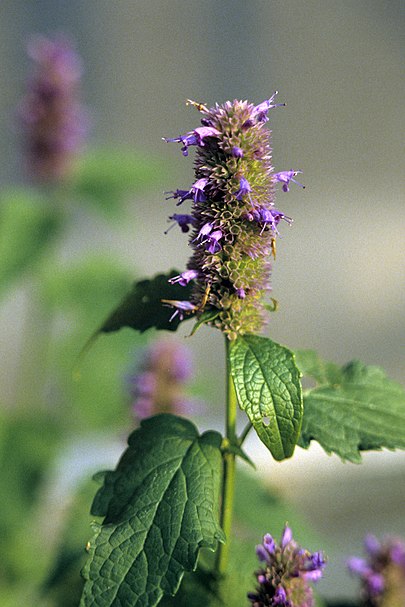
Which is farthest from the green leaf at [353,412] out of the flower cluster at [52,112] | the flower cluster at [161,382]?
the flower cluster at [52,112]

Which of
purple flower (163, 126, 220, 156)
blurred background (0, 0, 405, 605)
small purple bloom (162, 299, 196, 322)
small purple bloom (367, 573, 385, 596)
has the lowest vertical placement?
small purple bloom (367, 573, 385, 596)

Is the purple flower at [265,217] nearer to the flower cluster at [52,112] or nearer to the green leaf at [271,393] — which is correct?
the green leaf at [271,393]

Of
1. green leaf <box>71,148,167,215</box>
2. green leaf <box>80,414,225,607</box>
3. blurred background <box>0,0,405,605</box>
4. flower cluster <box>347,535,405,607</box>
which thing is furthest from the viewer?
blurred background <box>0,0,405,605</box>

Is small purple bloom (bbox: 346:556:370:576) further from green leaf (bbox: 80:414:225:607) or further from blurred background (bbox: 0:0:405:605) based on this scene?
blurred background (bbox: 0:0:405:605)

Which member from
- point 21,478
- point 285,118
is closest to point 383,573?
point 21,478

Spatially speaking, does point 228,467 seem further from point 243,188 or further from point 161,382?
point 161,382

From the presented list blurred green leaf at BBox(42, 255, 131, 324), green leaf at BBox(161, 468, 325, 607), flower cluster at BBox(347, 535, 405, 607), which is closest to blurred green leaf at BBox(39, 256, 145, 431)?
blurred green leaf at BBox(42, 255, 131, 324)
